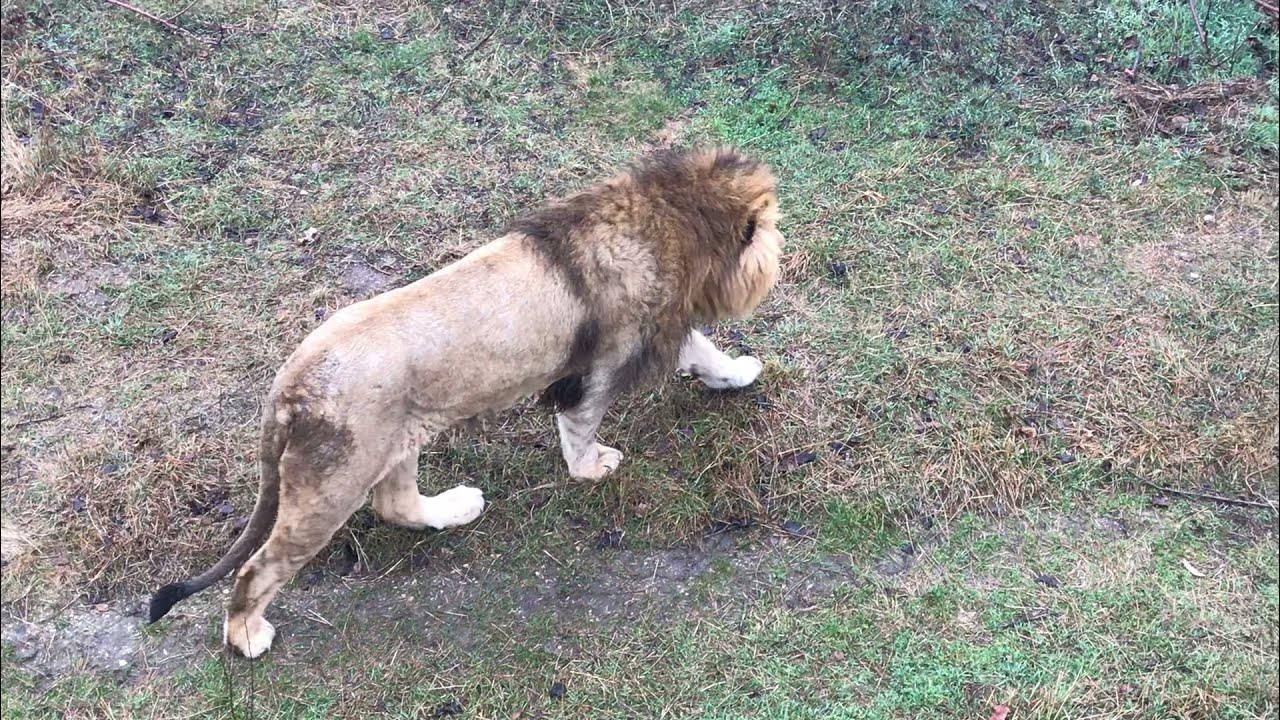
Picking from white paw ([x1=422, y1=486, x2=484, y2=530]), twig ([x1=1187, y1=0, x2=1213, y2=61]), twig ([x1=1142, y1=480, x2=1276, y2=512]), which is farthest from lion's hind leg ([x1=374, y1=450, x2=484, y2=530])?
twig ([x1=1187, y1=0, x2=1213, y2=61])

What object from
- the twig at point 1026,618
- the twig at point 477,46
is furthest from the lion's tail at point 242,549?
the twig at point 477,46

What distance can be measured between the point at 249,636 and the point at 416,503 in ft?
2.63

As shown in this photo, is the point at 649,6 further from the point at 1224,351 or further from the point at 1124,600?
the point at 1124,600

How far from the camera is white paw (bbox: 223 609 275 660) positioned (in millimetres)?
3469

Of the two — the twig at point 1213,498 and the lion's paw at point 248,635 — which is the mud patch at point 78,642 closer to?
the lion's paw at point 248,635

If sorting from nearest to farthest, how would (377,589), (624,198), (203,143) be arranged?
1. (624,198)
2. (377,589)
3. (203,143)

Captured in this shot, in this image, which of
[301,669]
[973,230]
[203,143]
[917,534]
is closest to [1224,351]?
[973,230]

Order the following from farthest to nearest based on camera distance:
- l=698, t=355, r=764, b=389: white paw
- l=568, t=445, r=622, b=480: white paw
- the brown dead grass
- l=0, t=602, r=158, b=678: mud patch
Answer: the brown dead grass
l=698, t=355, r=764, b=389: white paw
l=568, t=445, r=622, b=480: white paw
l=0, t=602, r=158, b=678: mud patch

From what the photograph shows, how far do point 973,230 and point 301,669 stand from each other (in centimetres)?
396

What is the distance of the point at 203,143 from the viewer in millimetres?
5594

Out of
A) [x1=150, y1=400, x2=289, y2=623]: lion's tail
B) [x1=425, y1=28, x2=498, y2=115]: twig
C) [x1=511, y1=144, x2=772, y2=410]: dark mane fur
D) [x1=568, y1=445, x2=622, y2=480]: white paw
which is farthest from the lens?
[x1=425, y1=28, x2=498, y2=115]: twig

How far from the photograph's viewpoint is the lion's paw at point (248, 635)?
347cm

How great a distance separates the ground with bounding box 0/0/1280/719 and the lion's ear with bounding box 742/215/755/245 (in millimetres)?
941

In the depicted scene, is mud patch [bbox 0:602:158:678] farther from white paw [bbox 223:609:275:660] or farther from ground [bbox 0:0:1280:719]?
white paw [bbox 223:609:275:660]
